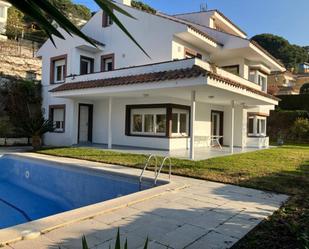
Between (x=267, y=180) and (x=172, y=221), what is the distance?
587cm

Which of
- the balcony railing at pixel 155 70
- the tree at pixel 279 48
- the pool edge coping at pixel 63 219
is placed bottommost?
the pool edge coping at pixel 63 219

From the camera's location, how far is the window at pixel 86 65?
2455 centimetres

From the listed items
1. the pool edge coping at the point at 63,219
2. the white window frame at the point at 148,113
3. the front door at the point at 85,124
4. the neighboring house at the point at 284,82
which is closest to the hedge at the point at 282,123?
the white window frame at the point at 148,113

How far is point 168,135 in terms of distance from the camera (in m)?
20.2

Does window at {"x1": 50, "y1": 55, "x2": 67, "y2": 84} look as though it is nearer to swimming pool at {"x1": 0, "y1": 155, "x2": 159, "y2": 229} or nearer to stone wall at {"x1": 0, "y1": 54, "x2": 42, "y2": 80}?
stone wall at {"x1": 0, "y1": 54, "x2": 42, "y2": 80}

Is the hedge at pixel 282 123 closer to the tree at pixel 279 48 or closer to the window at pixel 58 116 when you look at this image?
the window at pixel 58 116

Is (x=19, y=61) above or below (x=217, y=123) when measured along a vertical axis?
above

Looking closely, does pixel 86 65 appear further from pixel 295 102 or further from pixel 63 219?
pixel 295 102

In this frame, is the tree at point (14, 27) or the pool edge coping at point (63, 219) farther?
the tree at point (14, 27)

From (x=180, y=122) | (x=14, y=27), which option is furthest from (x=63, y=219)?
(x=14, y=27)

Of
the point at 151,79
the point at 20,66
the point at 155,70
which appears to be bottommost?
the point at 151,79

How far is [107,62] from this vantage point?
24.5m

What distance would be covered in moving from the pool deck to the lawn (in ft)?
1.02

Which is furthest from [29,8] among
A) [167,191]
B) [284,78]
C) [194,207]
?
[284,78]
